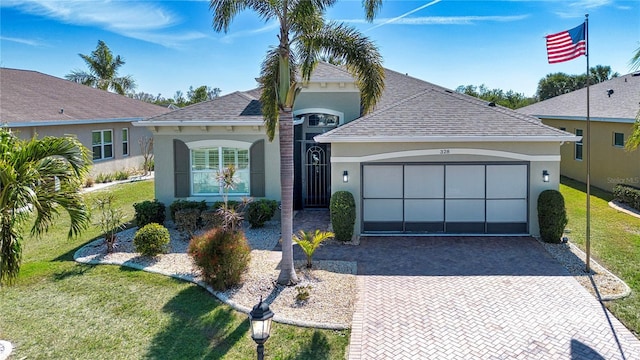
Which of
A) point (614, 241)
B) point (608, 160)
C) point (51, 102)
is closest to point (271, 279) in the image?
point (614, 241)

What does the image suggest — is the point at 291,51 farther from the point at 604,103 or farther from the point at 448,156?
the point at 604,103

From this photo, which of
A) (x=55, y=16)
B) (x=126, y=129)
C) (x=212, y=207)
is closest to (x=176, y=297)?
(x=212, y=207)

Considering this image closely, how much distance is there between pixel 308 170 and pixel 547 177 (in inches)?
356

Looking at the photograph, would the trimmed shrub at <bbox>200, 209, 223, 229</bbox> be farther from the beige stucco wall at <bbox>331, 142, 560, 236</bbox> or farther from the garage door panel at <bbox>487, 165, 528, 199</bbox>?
the garage door panel at <bbox>487, 165, 528, 199</bbox>

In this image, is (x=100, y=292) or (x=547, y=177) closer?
(x=100, y=292)

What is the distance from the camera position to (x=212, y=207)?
1633 cm

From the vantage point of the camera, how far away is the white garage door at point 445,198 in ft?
48.0

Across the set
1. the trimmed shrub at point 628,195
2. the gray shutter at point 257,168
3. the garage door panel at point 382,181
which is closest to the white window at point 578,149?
the trimmed shrub at point 628,195

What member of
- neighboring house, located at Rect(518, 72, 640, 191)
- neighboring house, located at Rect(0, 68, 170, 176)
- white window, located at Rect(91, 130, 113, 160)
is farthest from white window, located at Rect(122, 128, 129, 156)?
neighboring house, located at Rect(518, 72, 640, 191)

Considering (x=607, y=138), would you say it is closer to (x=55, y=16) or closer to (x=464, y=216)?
(x=464, y=216)

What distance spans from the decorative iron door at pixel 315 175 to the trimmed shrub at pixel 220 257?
351 inches

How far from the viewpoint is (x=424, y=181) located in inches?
583

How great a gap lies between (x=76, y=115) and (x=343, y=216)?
16.8 m

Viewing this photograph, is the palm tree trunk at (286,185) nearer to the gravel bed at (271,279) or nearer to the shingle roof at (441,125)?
the gravel bed at (271,279)
